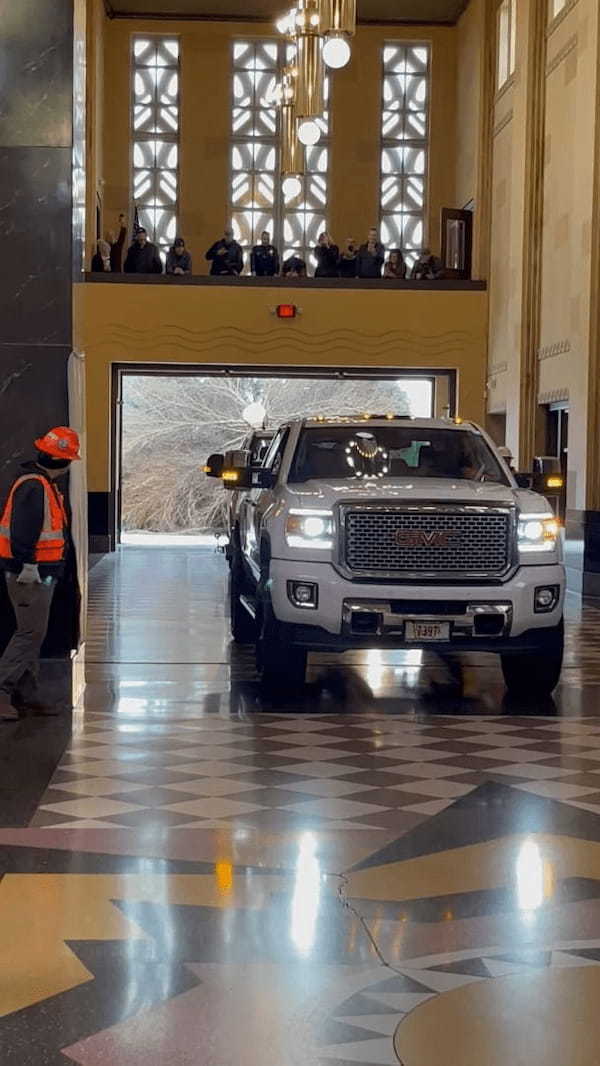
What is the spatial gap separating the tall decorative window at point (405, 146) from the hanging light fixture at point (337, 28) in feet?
66.1

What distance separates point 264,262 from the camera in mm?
32031

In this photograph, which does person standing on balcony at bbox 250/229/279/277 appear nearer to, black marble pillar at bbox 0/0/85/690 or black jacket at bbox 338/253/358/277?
black jacket at bbox 338/253/358/277

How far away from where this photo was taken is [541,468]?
1312 cm

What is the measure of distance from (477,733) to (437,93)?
28820 millimetres

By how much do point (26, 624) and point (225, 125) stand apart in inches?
1100

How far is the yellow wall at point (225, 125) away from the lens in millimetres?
36625

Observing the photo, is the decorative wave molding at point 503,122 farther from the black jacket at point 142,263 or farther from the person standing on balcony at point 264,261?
the black jacket at point 142,263

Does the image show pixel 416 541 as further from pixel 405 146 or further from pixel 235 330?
pixel 405 146

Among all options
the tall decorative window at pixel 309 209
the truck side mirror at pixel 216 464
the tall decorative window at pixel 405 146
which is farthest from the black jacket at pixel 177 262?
the truck side mirror at pixel 216 464

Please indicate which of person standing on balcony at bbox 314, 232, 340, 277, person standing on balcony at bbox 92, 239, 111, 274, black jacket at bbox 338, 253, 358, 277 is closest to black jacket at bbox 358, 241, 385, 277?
black jacket at bbox 338, 253, 358, 277

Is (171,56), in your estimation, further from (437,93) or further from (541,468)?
(541,468)

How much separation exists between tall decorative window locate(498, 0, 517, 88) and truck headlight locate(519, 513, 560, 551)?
68.0 ft

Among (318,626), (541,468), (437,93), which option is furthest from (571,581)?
(437,93)

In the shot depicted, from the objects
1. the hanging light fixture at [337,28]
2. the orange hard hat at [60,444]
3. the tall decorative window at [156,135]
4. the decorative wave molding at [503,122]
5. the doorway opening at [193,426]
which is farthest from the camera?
the doorway opening at [193,426]
